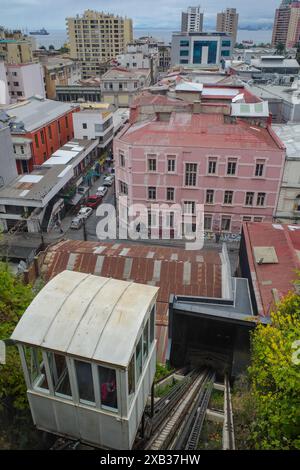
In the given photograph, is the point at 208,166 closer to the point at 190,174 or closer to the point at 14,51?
the point at 190,174

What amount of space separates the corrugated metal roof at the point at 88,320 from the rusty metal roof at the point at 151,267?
14801mm

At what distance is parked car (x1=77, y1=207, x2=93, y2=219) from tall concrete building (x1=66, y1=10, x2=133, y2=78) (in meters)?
114

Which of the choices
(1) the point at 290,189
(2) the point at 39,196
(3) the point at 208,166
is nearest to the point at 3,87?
A: (2) the point at 39,196

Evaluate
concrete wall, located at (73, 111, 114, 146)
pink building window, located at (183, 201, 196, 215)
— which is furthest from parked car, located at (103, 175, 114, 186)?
pink building window, located at (183, 201, 196, 215)

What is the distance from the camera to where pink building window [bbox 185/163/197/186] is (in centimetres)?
3628

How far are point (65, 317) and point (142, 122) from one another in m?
37.1

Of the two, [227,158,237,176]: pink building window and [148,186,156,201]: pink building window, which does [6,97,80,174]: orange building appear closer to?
[148,186,156,201]: pink building window

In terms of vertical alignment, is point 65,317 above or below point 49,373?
above

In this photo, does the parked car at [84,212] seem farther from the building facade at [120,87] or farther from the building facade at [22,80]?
the building facade at [22,80]

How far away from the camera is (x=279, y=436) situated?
991 centimetres

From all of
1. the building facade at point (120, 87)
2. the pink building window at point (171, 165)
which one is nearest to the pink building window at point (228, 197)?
the pink building window at point (171, 165)

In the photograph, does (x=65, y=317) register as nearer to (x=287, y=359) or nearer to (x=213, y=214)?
(x=287, y=359)

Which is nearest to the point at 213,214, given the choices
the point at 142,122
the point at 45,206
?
the point at 142,122

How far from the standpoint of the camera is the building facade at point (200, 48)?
12312 cm
